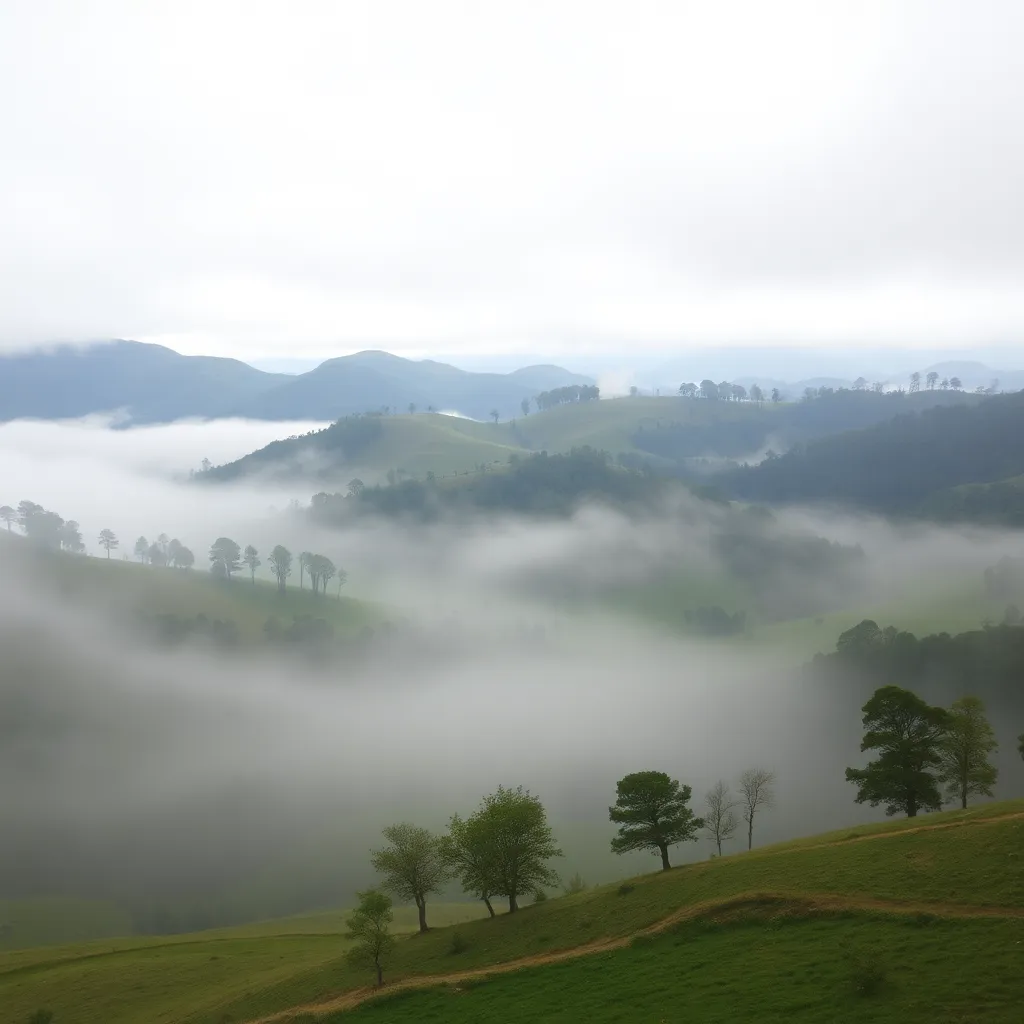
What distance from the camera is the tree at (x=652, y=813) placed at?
5653 cm

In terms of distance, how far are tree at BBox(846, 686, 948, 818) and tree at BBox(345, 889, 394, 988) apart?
4232 centimetres

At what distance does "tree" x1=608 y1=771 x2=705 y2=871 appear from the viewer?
56531 millimetres

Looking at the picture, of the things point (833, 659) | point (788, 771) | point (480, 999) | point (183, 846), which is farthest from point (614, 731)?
point (480, 999)

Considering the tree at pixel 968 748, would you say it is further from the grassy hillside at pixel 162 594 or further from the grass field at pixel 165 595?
the grassy hillside at pixel 162 594

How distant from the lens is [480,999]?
36969 millimetres

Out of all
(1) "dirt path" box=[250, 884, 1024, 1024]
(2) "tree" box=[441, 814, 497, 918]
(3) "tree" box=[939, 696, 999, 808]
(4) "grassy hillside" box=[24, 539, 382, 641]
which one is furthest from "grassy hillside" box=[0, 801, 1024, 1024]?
(4) "grassy hillside" box=[24, 539, 382, 641]

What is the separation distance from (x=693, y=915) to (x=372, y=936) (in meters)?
23.0

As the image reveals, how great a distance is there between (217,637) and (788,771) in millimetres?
136823

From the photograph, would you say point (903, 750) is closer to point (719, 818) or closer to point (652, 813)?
point (652, 813)

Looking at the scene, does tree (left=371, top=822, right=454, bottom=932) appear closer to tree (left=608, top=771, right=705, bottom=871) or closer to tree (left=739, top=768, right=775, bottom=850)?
tree (left=608, top=771, right=705, bottom=871)

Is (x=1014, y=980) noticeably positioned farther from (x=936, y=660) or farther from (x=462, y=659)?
(x=462, y=659)

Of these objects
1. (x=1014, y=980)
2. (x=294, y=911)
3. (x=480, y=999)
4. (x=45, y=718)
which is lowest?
(x=294, y=911)

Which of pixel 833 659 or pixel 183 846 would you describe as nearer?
pixel 183 846

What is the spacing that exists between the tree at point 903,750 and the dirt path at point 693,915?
27.0 meters
